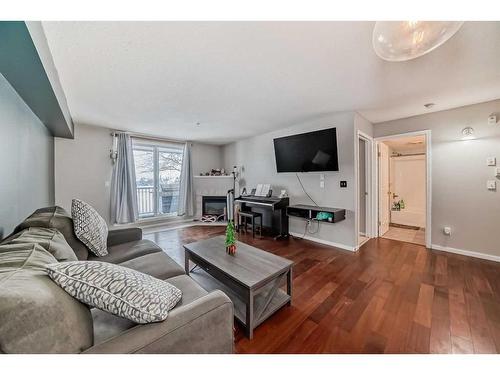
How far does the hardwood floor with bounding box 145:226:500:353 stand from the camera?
133 cm

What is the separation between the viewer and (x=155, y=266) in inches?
61.5

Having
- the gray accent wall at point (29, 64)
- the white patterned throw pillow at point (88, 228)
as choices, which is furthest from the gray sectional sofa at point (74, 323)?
the gray accent wall at point (29, 64)

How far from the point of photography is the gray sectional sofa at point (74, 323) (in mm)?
528

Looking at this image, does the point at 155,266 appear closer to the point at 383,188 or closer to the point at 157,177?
the point at 157,177

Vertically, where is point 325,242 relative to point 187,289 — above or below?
below

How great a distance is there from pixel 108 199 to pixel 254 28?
4.35 meters

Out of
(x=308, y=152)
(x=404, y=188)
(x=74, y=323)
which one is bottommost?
(x=74, y=323)

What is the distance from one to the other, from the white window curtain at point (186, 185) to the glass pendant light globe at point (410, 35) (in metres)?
4.68

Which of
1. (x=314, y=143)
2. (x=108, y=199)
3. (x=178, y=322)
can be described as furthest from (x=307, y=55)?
(x=108, y=199)

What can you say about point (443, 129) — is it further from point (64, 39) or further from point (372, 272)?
point (64, 39)

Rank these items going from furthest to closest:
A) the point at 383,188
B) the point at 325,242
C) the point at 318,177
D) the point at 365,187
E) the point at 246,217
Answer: the point at 246,217, the point at 383,188, the point at 365,187, the point at 318,177, the point at 325,242

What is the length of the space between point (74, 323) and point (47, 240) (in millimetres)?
822

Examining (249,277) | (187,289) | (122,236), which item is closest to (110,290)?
(187,289)

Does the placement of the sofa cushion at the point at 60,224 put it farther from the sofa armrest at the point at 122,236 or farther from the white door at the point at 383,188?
the white door at the point at 383,188
